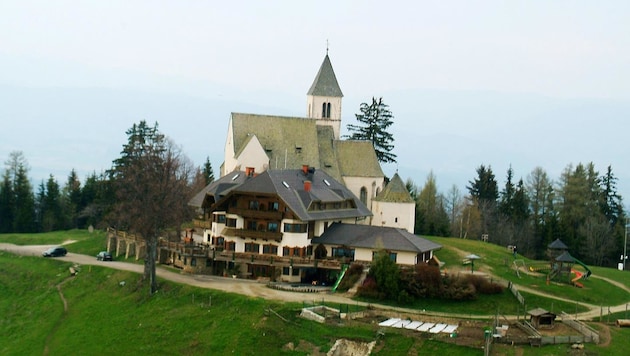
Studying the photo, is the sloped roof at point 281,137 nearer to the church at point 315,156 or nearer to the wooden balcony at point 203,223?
the church at point 315,156

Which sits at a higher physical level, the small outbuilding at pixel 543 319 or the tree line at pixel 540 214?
the tree line at pixel 540 214

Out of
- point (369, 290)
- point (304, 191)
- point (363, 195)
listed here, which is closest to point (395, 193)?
point (363, 195)

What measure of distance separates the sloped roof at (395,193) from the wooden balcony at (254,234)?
14896 mm

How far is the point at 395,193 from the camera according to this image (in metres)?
74.1

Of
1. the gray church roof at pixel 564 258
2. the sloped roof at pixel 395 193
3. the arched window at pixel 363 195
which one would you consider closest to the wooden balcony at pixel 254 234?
the sloped roof at pixel 395 193

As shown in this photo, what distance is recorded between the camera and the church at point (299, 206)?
6234cm

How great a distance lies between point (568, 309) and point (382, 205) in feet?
74.6

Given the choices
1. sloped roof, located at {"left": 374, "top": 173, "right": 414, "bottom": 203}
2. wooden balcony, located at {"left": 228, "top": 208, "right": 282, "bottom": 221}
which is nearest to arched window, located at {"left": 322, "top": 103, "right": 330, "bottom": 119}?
sloped roof, located at {"left": 374, "top": 173, "right": 414, "bottom": 203}

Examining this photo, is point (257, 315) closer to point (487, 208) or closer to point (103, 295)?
point (103, 295)

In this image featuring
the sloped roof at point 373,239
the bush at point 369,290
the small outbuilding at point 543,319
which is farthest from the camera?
the sloped roof at point 373,239

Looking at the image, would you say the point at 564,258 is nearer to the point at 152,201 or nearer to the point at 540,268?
the point at 540,268

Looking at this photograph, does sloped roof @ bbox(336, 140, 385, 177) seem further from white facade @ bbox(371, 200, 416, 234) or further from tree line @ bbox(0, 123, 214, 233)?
tree line @ bbox(0, 123, 214, 233)

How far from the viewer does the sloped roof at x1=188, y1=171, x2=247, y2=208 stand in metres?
67.3

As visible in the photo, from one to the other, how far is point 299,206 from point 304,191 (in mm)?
2457
